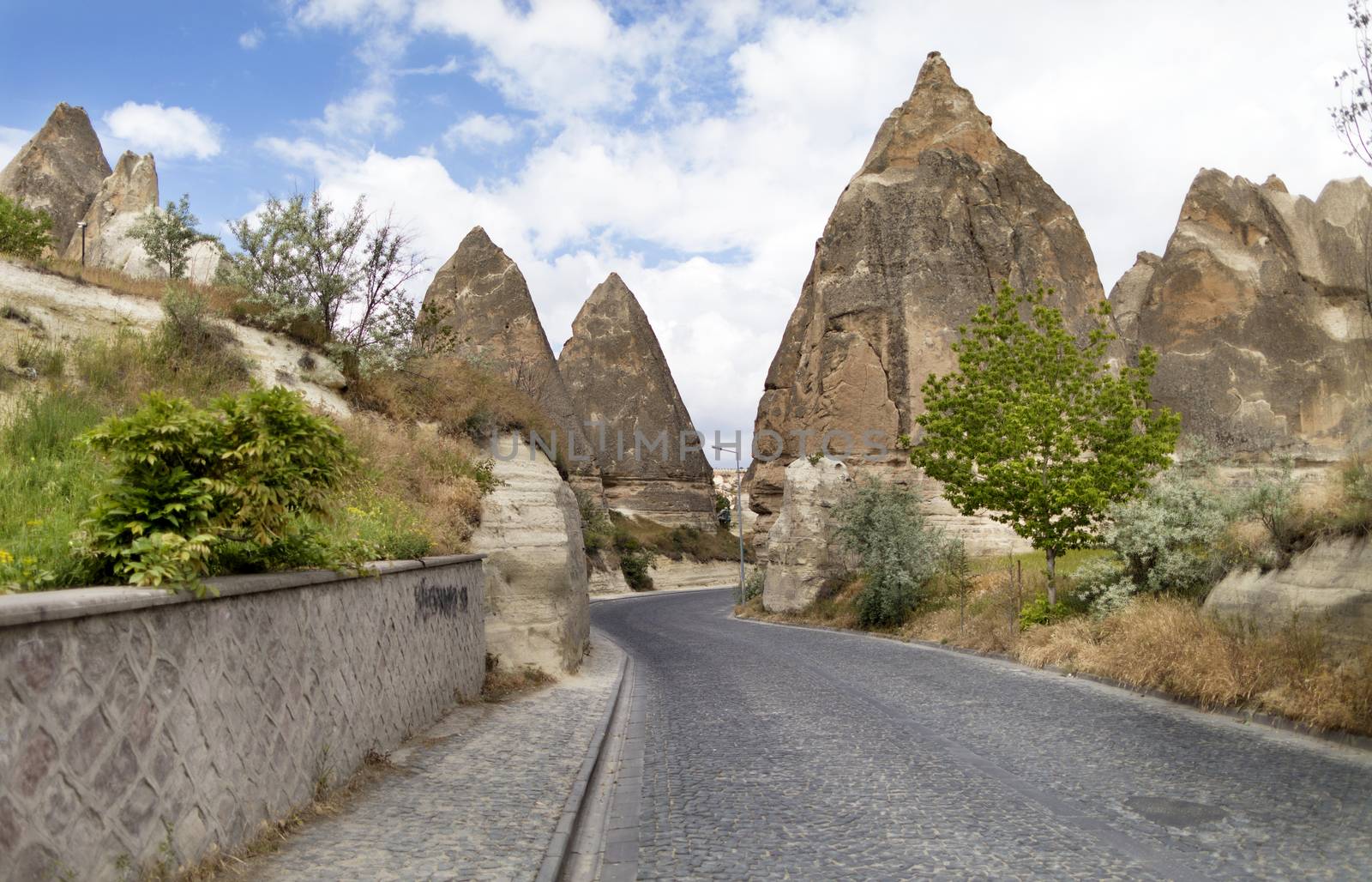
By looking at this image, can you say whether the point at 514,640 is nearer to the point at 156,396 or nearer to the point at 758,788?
the point at 758,788

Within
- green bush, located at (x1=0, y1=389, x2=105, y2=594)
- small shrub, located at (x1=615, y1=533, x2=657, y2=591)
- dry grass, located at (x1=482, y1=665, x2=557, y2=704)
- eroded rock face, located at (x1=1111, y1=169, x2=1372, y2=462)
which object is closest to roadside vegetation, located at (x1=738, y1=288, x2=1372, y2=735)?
dry grass, located at (x1=482, y1=665, x2=557, y2=704)

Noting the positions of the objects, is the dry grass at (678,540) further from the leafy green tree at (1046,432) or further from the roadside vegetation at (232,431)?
the leafy green tree at (1046,432)

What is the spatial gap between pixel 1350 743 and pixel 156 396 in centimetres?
907

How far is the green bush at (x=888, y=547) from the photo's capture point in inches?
921

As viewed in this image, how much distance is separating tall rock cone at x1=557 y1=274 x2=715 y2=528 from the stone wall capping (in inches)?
2696

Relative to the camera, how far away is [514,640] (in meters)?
13.3

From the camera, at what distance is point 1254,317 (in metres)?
42.7

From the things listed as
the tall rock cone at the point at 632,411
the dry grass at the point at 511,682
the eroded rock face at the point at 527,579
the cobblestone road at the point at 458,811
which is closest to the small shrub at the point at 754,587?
the eroded rock face at the point at 527,579

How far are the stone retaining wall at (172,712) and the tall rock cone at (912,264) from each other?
3144 centimetres

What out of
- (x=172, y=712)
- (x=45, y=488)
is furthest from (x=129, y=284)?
(x=172, y=712)

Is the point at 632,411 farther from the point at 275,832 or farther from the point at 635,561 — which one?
the point at 275,832

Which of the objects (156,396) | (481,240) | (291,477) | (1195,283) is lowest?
(291,477)

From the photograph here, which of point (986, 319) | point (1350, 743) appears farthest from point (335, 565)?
point (986, 319)

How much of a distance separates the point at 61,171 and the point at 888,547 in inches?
2023
